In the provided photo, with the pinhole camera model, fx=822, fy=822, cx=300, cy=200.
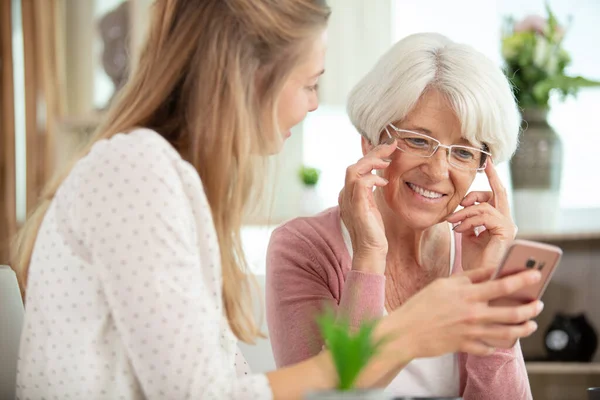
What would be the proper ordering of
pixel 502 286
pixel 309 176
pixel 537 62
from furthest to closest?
pixel 309 176 < pixel 537 62 < pixel 502 286

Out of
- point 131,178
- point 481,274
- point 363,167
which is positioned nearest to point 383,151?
point 363,167

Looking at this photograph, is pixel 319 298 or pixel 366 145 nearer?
pixel 319 298

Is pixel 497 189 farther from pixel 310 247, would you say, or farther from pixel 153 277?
pixel 153 277

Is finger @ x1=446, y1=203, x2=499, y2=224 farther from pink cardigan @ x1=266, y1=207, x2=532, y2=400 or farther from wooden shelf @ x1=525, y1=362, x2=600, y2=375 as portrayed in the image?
wooden shelf @ x1=525, y1=362, x2=600, y2=375

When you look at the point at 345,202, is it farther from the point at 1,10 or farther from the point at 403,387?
the point at 1,10

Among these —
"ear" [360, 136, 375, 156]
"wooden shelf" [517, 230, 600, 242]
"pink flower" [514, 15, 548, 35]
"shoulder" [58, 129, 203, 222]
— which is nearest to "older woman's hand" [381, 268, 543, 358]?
"shoulder" [58, 129, 203, 222]

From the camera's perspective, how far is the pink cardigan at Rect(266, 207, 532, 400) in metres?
1.69

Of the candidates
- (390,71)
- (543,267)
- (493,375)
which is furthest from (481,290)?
(390,71)

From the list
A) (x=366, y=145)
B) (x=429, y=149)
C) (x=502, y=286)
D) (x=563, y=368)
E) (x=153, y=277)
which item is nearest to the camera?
(x=153, y=277)

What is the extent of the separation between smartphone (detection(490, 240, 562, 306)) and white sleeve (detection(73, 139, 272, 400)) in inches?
15.3

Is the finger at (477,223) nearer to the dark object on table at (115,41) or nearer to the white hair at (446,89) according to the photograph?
the white hair at (446,89)

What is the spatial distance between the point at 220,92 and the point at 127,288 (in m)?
0.34

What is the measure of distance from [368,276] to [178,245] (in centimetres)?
68

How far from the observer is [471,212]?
6.16ft
